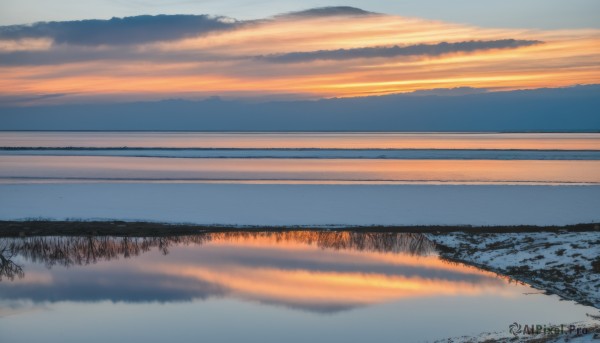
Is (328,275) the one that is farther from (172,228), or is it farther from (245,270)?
(172,228)

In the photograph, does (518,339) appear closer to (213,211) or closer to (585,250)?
(585,250)

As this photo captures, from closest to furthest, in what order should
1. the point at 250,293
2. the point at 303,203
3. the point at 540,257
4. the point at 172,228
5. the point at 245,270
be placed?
the point at 250,293
the point at 540,257
the point at 245,270
the point at 172,228
the point at 303,203

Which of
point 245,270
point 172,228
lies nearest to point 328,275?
point 245,270

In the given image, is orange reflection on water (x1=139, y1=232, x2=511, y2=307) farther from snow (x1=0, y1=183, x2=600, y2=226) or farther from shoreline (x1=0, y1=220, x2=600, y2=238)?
snow (x1=0, y1=183, x2=600, y2=226)

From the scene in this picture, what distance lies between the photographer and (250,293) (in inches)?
673

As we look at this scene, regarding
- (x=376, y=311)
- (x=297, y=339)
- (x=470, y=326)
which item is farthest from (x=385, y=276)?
(x=297, y=339)

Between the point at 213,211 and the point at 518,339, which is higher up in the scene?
the point at 518,339

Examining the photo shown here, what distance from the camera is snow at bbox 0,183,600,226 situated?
2988 cm

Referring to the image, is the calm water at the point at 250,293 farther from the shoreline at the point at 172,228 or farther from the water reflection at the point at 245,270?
the shoreline at the point at 172,228

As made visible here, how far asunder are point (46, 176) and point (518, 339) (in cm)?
4887

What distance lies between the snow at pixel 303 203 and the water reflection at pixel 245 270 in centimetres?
434

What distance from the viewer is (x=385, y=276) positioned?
19.0 m

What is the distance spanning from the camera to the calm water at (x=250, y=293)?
1384cm

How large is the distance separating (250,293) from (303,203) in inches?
727
